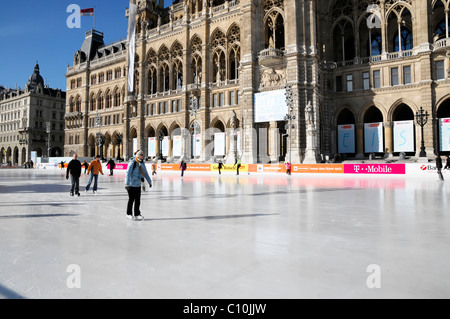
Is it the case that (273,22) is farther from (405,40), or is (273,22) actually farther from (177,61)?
(177,61)

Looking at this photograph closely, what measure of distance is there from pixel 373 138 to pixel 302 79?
1113 centimetres

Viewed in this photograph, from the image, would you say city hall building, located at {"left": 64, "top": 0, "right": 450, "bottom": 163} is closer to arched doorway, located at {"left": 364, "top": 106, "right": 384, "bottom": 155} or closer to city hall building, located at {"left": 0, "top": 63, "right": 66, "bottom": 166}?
arched doorway, located at {"left": 364, "top": 106, "right": 384, "bottom": 155}

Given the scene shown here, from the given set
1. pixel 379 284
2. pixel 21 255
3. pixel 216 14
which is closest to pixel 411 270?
pixel 379 284

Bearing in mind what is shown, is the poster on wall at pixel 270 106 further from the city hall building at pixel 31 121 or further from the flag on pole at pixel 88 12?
the city hall building at pixel 31 121

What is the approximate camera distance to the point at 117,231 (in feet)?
20.8

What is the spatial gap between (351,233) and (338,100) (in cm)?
3556

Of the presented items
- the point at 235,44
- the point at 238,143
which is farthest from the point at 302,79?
the point at 235,44

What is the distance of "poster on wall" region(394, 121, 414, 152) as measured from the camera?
33219mm

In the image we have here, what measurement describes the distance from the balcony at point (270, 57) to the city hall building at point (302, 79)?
0.13 metres

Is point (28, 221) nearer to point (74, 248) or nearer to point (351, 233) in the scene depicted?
point (74, 248)

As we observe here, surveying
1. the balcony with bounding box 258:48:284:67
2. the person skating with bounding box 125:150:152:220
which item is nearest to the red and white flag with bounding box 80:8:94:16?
the balcony with bounding box 258:48:284:67

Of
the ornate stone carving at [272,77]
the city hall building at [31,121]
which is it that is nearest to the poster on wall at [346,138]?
the ornate stone carving at [272,77]

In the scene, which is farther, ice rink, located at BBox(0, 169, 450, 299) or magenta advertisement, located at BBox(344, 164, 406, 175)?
magenta advertisement, located at BBox(344, 164, 406, 175)

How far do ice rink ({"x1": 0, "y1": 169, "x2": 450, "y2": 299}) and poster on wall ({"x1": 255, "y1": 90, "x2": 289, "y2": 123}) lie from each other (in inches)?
1052
